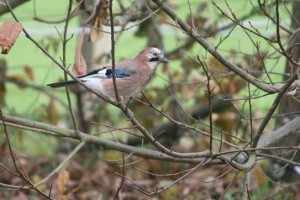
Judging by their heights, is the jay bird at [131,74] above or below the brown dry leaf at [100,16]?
below

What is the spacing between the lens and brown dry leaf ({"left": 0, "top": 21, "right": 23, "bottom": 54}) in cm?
382

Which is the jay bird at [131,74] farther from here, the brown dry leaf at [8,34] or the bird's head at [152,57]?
the brown dry leaf at [8,34]

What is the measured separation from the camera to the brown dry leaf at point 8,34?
382 cm

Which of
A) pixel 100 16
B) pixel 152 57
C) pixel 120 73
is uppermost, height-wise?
pixel 100 16

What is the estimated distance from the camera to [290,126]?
5926 millimetres

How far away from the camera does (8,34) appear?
3836 mm

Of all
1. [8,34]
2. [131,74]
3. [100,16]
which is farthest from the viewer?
[131,74]

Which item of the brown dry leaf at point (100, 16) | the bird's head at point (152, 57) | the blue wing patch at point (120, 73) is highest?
the brown dry leaf at point (100, 16)

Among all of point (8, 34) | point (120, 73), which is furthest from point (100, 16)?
point (8, 34)

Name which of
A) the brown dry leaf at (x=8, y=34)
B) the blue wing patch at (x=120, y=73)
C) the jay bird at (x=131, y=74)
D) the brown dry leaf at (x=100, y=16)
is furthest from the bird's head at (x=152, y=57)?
the brown dry leaf at (x=8, y=34)

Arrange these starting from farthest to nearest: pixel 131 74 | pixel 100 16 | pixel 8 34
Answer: pixel 131 74 → pixel 100 16 → pixel 8 34

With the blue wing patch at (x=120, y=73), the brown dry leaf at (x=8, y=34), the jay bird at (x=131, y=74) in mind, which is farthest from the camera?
the blue wing patch at (x=120, y=73)

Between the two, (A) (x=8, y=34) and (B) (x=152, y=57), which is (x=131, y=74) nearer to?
(B) (x=152, y=57)

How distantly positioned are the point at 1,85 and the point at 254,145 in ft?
14.0
